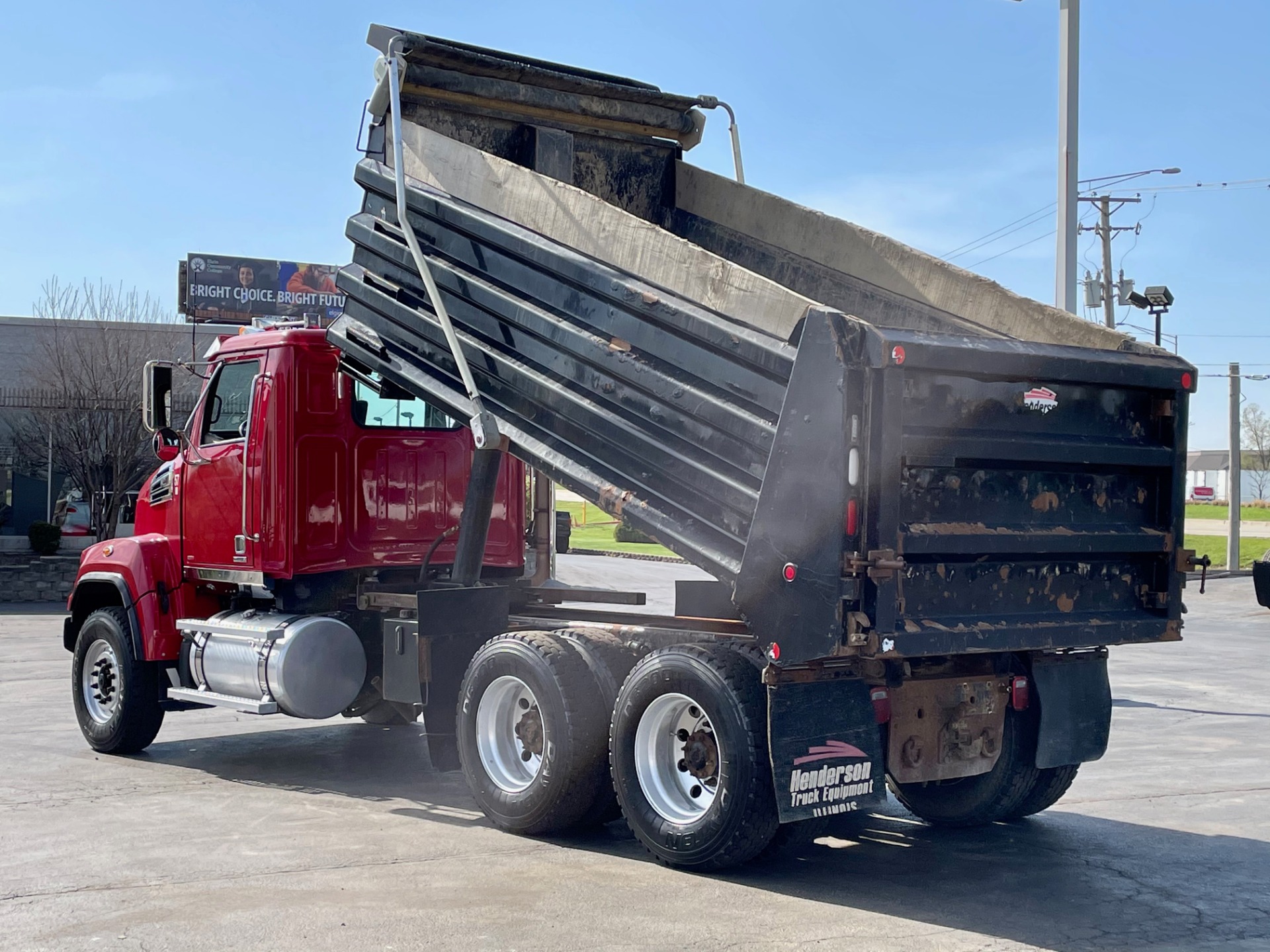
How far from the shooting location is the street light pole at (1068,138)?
42.0ft

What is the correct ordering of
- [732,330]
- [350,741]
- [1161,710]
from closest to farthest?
[732,330], [350,741], [1161,710]

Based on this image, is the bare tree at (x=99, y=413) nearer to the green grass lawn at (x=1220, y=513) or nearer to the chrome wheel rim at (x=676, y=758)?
the chrome wheel rim at (x=676, y=758)

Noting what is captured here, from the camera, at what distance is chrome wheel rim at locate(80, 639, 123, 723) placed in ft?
33.9

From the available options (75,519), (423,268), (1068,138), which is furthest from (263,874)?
(75,519)

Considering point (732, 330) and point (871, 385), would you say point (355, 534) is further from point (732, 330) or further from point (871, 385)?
point (871, 385)

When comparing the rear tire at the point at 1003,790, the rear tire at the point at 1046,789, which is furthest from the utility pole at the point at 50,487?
the rear tire at the point at 1046,789

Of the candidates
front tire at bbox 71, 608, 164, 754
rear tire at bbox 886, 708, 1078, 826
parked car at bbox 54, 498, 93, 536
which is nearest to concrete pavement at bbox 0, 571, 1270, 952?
rear tire at bbox 886, 708, 1078, 826

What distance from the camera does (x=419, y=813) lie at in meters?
8.09

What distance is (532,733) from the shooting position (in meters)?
7.50

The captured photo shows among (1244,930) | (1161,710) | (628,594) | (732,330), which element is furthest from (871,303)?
(1161,710)

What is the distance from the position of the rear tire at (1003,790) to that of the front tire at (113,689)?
5.42 metres

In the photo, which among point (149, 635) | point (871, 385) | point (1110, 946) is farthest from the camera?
point (149, 635)

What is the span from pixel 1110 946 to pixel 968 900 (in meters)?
0.83

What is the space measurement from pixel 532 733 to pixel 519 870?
3.16 ft
